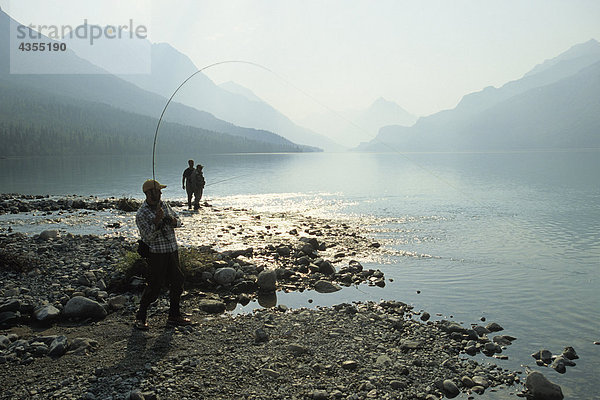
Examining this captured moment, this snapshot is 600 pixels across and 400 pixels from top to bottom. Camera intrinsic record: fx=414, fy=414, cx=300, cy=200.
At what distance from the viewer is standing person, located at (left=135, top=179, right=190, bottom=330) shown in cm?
741

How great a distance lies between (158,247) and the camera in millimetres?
7625

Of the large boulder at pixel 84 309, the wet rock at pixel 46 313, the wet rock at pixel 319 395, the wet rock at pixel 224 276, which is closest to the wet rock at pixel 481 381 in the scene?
the wet rock at pixel 319 395

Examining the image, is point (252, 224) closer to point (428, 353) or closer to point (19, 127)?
point (428, 353)

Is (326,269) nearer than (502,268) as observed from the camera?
Yes

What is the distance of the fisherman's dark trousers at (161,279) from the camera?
7.69 metres

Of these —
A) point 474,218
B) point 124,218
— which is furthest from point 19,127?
point 474,218

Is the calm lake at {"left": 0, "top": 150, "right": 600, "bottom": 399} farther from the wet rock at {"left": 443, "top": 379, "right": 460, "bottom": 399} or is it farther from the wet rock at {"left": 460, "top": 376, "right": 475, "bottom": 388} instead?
the wet rock at {"left": 443, "top": 379, "right": 460, "bottom": 399}

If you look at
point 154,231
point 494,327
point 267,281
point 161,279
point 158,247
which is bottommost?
point 494,327

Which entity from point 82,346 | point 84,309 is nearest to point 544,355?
point 82,346

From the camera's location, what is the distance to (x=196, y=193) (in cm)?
2614

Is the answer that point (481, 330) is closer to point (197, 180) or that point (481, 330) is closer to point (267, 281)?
point (267, 281)

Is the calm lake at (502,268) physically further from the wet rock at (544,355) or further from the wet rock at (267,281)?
the wet rock at (267,281)

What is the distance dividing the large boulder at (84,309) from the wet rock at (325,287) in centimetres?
522

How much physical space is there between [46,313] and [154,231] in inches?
123
